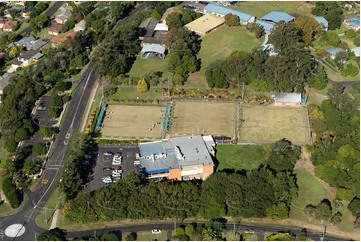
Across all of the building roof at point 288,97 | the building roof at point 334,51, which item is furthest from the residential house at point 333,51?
the building roof at point 288,97

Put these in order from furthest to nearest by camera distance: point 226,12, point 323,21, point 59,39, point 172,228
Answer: point 226,12 < point 323,21 < point 59,39 < point 172,228

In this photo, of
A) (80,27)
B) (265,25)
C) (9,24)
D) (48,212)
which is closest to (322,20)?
(265,25)

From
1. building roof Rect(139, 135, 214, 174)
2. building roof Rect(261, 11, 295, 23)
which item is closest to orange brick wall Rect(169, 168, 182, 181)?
building roof Rect(139, 135, 214, 174)

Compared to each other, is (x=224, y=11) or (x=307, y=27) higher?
(x=307, y=27)

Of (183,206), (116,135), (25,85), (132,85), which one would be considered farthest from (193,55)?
(183,206)

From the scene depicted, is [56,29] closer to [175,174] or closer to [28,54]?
[28,54]

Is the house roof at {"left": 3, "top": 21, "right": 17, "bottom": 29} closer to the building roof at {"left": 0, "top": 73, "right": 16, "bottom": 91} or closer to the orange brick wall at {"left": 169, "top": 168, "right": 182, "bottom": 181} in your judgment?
the building roof at {"left": 0, "top": 73, "right": 16, "bottom": 91}
